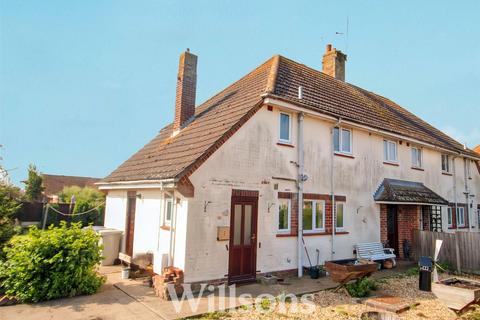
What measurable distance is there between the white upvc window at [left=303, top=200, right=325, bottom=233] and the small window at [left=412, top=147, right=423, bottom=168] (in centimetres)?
798

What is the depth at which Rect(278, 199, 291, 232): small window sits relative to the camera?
1114cm

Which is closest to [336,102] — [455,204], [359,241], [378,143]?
→ [378,143]

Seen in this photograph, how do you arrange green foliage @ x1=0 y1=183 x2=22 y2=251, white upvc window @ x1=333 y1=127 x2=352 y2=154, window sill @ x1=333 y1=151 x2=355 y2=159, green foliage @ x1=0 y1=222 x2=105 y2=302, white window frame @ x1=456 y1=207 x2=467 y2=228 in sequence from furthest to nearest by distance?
white window frame @ x1=456 y1=207 x2=467 y2=228, white upvc window @ x1=333 y1=127 x2=352 y2=154, window sill @ x1=333 y1=151 x2=355 y2=159, green foliage @ x1=0 y1=183 x2=22 y2=251, green foliage @ x1=0 y1=222 x2=105 y2=302

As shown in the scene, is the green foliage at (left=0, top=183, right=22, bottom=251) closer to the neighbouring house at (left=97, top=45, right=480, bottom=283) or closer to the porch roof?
the neighbouring house at (left=97, top=45, right=480, bottom=283)

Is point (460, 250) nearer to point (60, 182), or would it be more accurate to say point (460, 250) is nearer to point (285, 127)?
point (285, 127)

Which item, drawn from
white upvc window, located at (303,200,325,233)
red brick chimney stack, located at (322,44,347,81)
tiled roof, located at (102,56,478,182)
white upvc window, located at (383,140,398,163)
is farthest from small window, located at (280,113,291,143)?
red brick chimney stack, located at (322,44,347,81)

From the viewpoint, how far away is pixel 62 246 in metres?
8.55

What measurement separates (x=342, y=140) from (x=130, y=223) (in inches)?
376

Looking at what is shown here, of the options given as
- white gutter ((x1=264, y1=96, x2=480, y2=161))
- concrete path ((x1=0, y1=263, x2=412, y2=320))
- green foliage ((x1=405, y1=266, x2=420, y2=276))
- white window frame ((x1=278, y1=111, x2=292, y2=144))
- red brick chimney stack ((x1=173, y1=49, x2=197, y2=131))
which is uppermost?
red brick chimney stack ((x1=173, y1=49, x2=197, y2=131))

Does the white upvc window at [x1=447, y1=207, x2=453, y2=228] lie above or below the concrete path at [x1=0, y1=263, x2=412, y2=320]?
above

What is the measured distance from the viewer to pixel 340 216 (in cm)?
1314

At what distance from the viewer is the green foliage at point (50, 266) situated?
797 cm

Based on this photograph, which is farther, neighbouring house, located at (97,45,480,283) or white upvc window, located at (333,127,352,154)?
white upvc window, located at (333,127,352,154)

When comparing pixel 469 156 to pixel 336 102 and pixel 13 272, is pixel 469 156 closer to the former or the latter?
pixel 336 102
